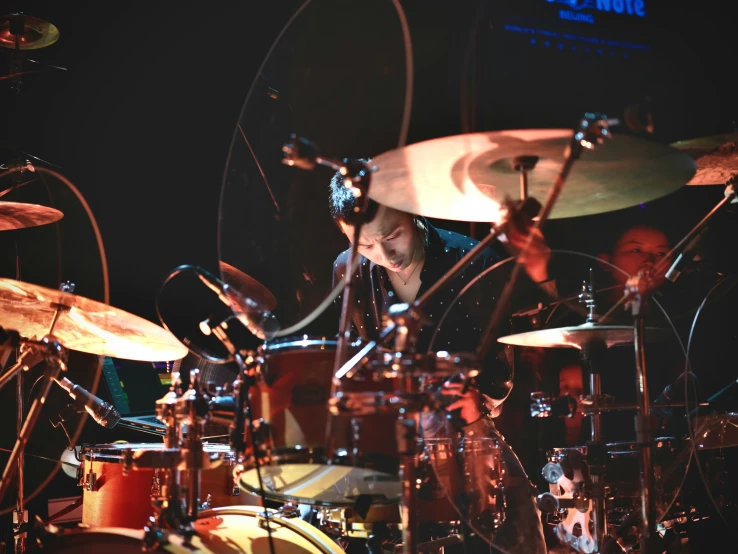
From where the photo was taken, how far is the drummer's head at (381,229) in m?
1.99

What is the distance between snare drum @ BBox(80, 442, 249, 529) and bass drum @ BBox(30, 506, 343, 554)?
0.95 ft

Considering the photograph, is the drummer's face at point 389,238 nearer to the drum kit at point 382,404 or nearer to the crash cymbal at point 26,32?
the drum kit at point 382,404

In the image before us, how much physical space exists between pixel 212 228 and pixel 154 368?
0.73 metres

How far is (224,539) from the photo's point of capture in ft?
5.37

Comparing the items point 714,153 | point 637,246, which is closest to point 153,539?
point 714,153

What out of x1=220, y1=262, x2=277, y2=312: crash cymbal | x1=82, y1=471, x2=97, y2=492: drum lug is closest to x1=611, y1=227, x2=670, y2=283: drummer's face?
x1=220, y1=262, x2=277, y2=312: crash cymbal

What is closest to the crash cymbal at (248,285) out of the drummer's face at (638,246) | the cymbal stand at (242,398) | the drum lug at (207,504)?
the cymbal stand at (242,398)

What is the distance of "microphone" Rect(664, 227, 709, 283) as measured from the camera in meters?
1.78

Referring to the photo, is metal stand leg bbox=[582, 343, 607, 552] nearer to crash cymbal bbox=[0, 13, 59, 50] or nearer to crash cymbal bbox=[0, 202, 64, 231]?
crash cymbal bbox=[0, 202, 64, 231]

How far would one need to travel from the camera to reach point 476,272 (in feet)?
7.52

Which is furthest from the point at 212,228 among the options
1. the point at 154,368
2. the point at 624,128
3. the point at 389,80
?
the point at 624,128

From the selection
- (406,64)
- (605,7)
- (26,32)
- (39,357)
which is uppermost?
(605,7)

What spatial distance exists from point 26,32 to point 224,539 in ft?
7.12

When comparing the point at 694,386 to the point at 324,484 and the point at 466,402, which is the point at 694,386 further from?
the point at 324,484
